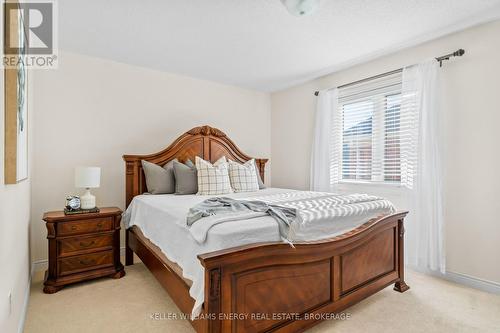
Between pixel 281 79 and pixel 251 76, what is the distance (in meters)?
0.48

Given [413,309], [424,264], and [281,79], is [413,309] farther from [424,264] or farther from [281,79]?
[281,79]

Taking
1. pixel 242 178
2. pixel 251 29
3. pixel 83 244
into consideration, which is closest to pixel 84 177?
pixel 83 244

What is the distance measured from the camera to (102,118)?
334 cm

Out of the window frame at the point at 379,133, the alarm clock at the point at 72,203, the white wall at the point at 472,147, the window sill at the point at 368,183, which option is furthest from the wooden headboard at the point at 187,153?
the white wall at the point at 472,147

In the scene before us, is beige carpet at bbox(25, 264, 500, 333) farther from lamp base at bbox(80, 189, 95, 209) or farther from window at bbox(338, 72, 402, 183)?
window at bbox(338, 72, 402, 183)

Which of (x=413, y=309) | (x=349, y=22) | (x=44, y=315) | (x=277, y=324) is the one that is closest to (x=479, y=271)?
(x=413, y=309)

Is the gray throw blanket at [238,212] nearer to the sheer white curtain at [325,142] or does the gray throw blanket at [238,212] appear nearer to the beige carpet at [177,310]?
the beige carpet at [177,310]

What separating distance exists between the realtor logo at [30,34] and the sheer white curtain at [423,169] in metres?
3.32

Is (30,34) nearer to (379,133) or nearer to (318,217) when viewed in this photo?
(318,217)

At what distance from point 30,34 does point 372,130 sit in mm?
3776

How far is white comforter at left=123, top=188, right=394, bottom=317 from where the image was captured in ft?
4.91

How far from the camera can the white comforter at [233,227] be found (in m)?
1.50

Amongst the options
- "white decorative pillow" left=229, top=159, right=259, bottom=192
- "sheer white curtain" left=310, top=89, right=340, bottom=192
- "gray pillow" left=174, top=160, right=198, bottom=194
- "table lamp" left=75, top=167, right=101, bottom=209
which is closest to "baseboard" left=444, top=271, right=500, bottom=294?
"sheer white curtain" left=310, top=89, right=340, bottom=192

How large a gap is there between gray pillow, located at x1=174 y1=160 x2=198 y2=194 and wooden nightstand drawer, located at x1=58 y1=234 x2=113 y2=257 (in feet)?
2.82
